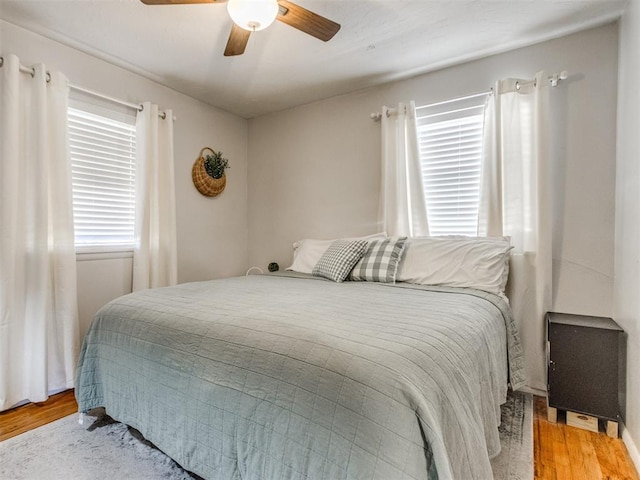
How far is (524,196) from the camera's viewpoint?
2.36m

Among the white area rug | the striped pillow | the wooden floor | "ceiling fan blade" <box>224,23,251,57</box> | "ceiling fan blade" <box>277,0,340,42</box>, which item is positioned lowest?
the wooden floor

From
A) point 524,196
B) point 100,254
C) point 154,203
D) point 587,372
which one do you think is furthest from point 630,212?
point 100,254

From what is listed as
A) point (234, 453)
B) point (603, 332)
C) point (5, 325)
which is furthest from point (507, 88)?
point (5, 325)

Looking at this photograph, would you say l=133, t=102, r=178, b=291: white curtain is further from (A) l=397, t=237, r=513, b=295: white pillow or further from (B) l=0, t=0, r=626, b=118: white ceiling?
(A) l=397, t=237, r=513, b=295: white pillow

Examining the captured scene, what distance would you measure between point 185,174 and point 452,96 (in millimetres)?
2496

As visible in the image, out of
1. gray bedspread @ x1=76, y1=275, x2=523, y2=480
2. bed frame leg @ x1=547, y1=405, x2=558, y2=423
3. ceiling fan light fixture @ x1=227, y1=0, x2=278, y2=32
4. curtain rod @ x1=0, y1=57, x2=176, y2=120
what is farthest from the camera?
curtain rod @ x1=0, y1=57, x2=176, y2=120

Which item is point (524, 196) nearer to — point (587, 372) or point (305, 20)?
point (587, 372)

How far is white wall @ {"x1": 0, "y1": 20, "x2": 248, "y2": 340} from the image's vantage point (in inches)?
96.0

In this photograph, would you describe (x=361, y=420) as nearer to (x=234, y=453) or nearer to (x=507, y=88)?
(x=234, y=453)

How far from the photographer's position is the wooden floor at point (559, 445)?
1.56 m

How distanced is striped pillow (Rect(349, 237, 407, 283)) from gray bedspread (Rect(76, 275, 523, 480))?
0.51 metres

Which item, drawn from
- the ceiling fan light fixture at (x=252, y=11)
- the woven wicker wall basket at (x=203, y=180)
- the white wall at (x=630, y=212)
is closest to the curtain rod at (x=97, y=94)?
the woven wicker wall basket at (x=203, y=180)

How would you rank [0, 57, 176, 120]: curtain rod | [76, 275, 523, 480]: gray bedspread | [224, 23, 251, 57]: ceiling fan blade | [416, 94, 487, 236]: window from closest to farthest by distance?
[76, 275, 523, 480]: gray bedspread < [224, 23, 251, 57]: ceiling fan blade < [0, 57, 176, 120]: curtain rod < [416, 94, 487, 236]: window

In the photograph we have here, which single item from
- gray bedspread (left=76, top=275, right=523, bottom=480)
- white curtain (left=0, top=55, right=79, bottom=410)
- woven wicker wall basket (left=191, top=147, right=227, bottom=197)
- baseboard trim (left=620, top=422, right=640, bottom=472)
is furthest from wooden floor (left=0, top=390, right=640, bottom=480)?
woven wicker wall basket (left=191, top=147, right=227, bottom=197)
